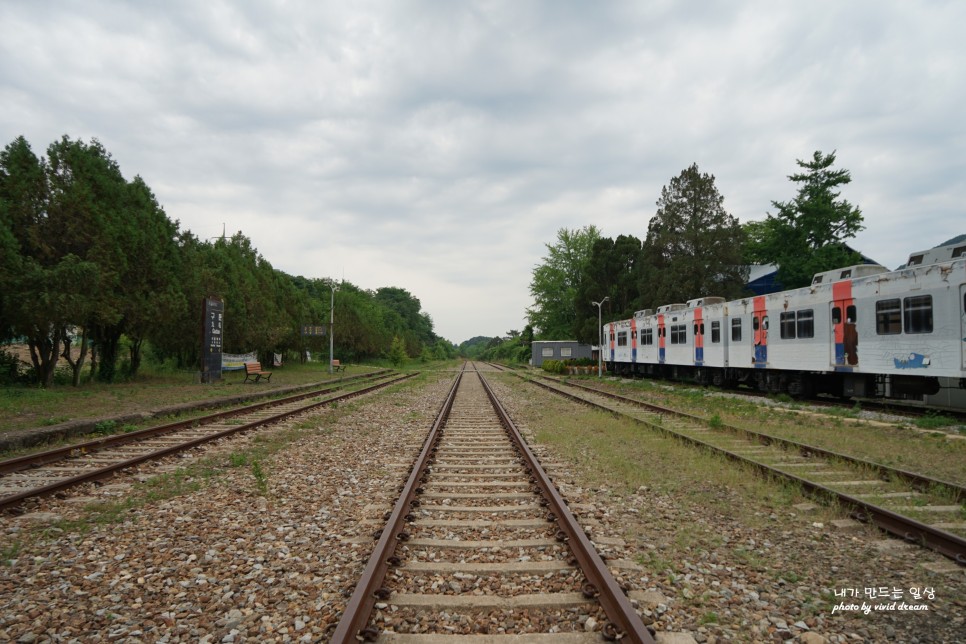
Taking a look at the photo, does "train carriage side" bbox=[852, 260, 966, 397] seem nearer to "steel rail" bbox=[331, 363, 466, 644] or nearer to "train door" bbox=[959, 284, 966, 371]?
"train door" bbox=[959, 284, 966, 371]

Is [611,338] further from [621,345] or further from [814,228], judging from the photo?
[814,228]

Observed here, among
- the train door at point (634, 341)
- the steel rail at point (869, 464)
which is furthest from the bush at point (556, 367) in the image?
the steel rail at point (869, 464)

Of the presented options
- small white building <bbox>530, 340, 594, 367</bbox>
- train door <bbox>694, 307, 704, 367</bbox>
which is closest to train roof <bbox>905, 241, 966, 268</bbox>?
train door <bbox>694, 307, 704, 367</bbox>

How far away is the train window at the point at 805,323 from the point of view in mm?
16734

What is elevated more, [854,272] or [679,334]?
[854,272]

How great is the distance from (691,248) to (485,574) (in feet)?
136

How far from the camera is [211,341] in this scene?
23.8 metres

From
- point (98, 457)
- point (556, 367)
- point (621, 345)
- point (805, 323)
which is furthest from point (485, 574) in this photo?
point (556, 367)

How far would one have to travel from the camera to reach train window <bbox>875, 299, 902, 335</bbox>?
13.6 metres

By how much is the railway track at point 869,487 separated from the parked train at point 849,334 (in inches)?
230

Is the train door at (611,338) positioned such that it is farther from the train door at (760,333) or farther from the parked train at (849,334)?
the train door at (760,333)

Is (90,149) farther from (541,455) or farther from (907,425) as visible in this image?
(907,425)

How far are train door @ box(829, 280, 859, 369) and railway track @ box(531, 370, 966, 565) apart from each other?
21.3 ft

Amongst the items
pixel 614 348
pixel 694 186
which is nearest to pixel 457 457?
pixel 614 348
